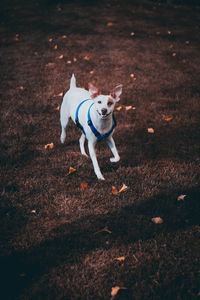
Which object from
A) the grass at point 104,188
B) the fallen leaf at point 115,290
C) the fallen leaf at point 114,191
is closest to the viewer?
the fallen leaf at point 115,290

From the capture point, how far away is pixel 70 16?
12.4 meters

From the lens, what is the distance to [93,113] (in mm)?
3221

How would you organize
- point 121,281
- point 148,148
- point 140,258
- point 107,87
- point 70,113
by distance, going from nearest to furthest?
point 121,281 → point 140,258 → point 70,113 → point 148,148 → point 107,87

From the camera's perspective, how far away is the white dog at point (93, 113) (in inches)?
118

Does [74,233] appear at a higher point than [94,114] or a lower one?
lower

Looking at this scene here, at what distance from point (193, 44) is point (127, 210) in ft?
27.2

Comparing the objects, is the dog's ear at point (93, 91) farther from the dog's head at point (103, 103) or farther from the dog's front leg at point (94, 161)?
the dog's front leg at point (94, 161)

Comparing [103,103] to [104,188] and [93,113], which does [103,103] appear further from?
[104,188]

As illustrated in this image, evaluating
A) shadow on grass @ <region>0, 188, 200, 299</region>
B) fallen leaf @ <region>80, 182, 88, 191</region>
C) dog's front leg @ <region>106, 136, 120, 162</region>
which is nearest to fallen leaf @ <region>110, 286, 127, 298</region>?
shadow on grass @ <region>0, 188, 200, 299</region>

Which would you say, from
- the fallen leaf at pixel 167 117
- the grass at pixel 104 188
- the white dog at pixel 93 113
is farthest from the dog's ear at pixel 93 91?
the fallen leaf at pixel 167 117

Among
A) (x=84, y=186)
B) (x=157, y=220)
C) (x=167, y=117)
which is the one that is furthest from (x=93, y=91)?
(x=167, y=117)

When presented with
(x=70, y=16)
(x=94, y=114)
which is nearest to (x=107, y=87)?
(x=94, y=114)

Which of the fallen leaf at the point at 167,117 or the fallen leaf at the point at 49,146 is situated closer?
the fallen leaf at the point at 49,146

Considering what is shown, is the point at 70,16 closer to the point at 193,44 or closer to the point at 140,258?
the point at 193,44
